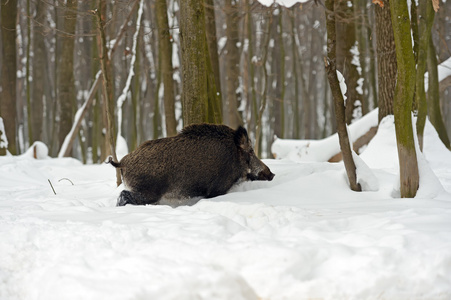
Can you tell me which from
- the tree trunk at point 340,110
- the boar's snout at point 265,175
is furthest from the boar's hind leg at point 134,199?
the tree trunk at point 340,110

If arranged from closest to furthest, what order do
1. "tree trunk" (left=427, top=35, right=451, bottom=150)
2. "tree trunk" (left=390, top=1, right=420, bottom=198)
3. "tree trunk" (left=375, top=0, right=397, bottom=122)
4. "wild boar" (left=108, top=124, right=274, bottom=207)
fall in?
"tree trunk" (left=390, top=1, right=420, bottom=198), "wild boar" (left=108, top=124, right=274, bottom=207), "tree trunk" (left=375, top=0, right=397, bottom=122), "tree trunk" (left=427, top=35, right=451, bottom=150)

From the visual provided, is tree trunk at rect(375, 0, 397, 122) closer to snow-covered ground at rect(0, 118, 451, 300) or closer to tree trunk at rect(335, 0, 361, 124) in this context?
tree trunk at rect(335, 0, 361, 124)

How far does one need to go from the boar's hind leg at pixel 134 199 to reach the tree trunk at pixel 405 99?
2656 mm

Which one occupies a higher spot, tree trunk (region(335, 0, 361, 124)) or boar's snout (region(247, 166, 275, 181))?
tree trunk (region(335, 0, 361, 124))

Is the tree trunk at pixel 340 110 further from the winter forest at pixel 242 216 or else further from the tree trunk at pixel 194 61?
the tree trunk at pixel 194 61

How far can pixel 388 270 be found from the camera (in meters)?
2.59

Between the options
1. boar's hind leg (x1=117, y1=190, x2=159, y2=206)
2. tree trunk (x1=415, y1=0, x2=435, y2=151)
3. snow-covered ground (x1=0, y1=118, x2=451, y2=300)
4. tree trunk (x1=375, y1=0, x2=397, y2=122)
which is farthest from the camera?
tree trunk (x1=375, y1=0, x2=397, y2=122)

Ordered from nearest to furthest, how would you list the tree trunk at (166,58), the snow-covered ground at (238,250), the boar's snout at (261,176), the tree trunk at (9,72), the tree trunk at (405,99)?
the snow-covered ground at (238,250), the tree trunk at (405,99), the boar's snout at (261,176), the tree trunk at (166,58), the tree trunk at (9,72)

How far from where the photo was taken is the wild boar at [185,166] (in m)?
5.10

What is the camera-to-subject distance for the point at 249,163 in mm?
5738

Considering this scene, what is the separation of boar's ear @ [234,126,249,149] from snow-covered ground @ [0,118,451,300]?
1.11 meters

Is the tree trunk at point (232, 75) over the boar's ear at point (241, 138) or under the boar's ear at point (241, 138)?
over

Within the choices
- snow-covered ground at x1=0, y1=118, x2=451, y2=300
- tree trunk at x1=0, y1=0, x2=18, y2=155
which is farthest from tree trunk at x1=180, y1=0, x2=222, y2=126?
tree trunk at x1=0, y1=0, x2=18, y2=155

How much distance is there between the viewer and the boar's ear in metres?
5.55
